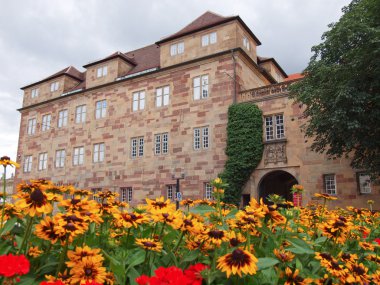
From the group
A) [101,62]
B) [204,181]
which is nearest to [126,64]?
[101,62]

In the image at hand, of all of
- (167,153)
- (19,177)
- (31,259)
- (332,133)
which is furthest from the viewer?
(19,177)

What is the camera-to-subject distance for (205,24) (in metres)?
26.8

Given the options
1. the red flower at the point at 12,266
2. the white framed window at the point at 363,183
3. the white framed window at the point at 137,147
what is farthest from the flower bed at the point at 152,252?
the white framed window at the point at 137,147

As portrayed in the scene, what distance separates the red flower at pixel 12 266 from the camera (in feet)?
5.00

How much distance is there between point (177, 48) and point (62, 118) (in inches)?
545

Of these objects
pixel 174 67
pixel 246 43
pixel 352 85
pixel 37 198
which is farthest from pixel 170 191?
pixel 37 198

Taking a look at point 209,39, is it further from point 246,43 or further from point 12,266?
point 12,266

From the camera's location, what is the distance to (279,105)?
74.8ft

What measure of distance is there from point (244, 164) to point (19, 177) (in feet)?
83.1

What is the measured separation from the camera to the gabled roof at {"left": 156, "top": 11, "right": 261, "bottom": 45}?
25.8 meters

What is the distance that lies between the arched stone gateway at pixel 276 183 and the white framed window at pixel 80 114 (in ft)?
57.6

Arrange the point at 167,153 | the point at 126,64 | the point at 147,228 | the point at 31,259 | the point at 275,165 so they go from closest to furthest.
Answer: the point at 31,259
the point at 147,228
the point at 275,165
the point at 167,153
the point at 126,64

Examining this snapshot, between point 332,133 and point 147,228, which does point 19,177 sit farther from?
point 147,228

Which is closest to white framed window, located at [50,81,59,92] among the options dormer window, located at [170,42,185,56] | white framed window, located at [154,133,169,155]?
dormer window, located at [170,42,185,56]
